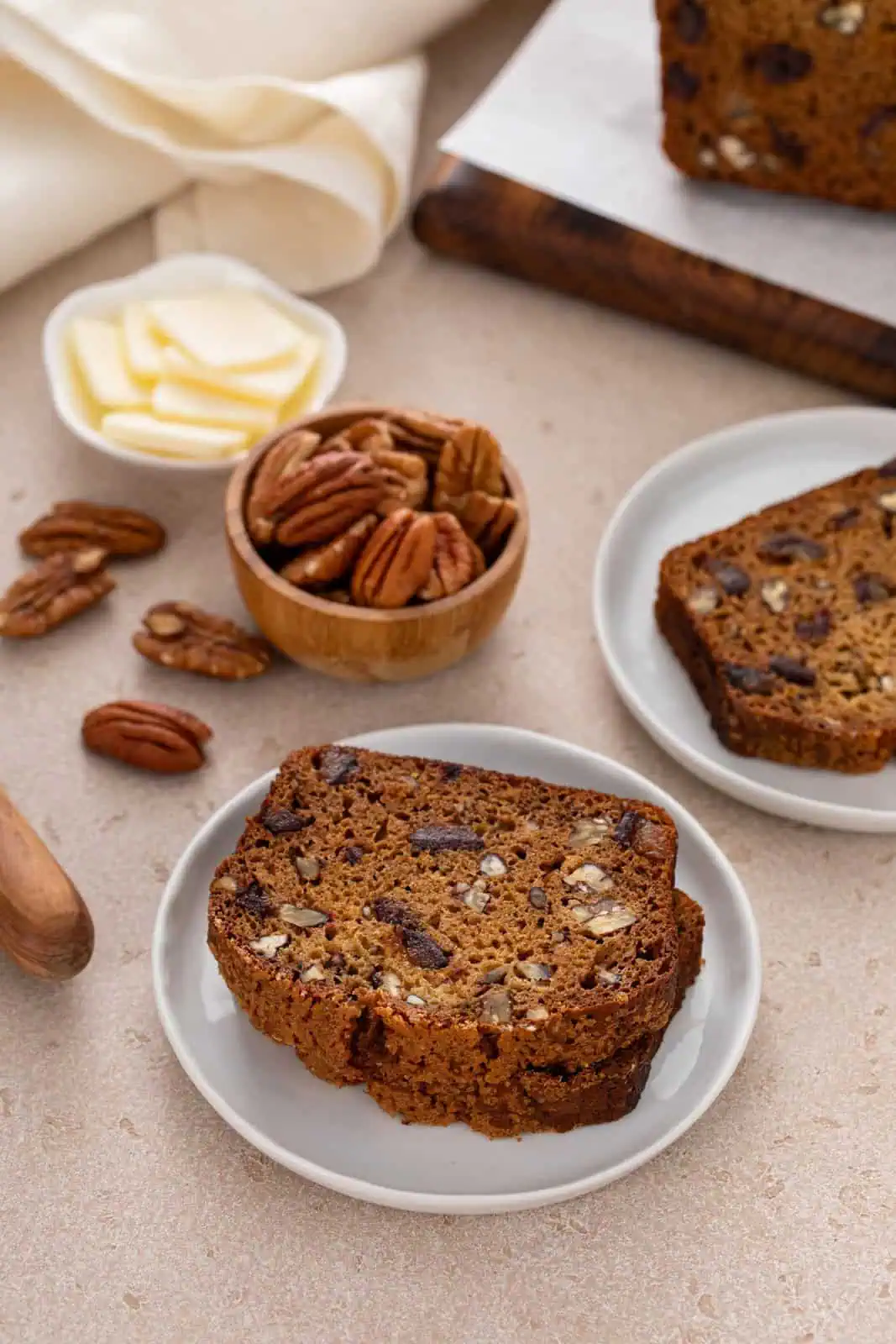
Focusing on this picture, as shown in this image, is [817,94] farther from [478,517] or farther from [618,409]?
[478,517]

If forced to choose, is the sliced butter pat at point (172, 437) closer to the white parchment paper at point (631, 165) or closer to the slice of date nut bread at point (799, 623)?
the slice of date nut bread at point (799, 623)

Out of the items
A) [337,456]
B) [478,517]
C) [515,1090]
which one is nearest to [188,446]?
[337,456]

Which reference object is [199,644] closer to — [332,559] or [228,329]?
[332,559]

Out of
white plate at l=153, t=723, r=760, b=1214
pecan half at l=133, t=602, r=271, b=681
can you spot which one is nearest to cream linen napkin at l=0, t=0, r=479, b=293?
pecan half at l=133, t=602, r=271, b=681

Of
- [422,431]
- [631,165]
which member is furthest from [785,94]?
[422,431]

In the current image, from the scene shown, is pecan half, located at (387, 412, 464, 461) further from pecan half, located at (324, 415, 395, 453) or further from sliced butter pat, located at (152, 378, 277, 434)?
sliced butter pat, located at (152, 378, 277, 434)

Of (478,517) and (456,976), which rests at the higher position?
(478,517)
